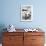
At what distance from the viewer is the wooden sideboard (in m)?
3.58

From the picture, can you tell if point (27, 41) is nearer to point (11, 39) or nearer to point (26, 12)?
point (11, 39)

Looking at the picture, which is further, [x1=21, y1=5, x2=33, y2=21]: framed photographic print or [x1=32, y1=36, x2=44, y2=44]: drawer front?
[x1=21, y1=5, x2=33, y2=21]: framed photographic print

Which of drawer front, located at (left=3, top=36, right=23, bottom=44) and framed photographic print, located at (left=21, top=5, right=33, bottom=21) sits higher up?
framed photographic print, located at (left=21, top=5, right=33, bottom=21)

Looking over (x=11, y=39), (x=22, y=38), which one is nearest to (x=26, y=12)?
(x=22, y=38)

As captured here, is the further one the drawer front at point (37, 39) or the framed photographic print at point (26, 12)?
the framed photographic print at point (26, 12)

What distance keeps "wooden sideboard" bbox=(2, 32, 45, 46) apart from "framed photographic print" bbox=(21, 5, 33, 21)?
0.64 m

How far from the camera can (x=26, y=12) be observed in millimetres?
4035

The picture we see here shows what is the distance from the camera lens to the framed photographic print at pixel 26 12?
4020 millimetres

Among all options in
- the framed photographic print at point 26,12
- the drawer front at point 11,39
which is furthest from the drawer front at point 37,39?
the framed photographic print at point 26,12

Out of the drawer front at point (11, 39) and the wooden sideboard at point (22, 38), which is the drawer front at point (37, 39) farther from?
the drawer front at point (11, 39)

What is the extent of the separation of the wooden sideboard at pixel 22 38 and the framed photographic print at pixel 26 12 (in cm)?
64

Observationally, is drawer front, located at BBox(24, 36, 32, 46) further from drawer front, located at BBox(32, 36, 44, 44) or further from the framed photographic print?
the framed photographic print

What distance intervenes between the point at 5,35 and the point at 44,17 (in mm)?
1414

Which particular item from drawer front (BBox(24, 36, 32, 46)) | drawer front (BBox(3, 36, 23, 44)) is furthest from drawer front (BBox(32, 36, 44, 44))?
drawer front (BBox(3, 36, 23, 44))
